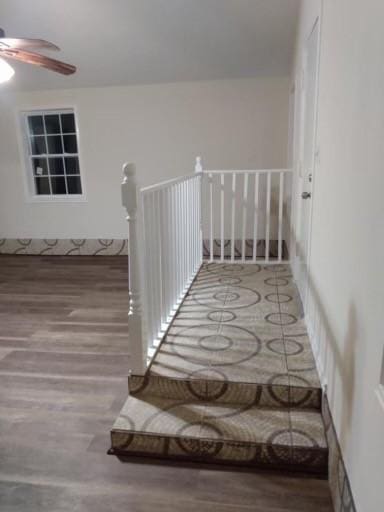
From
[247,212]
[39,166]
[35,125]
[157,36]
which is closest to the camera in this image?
[157,36]

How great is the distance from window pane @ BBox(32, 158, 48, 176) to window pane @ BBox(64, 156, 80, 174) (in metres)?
0.34

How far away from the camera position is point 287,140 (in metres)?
4.72

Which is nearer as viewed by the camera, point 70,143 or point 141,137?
point 141,137

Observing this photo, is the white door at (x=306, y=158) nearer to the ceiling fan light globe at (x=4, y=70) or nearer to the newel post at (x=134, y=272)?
the newel post at (x=134, y=272)

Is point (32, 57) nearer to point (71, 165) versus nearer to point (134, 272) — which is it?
point (134, 272)

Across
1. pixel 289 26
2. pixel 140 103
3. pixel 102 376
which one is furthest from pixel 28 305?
pixel 289 26

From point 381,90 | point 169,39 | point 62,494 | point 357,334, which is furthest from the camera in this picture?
point 169,39

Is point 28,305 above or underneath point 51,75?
underneath

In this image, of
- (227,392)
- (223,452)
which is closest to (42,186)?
(227,392)

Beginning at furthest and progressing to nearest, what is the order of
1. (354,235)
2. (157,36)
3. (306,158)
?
(157,36) → (306,158) → (354,235)

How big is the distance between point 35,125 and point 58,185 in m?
0.91

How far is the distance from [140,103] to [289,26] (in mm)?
2131

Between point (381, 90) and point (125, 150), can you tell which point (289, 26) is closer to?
point (125, 150)

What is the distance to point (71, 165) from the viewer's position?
5.47m
